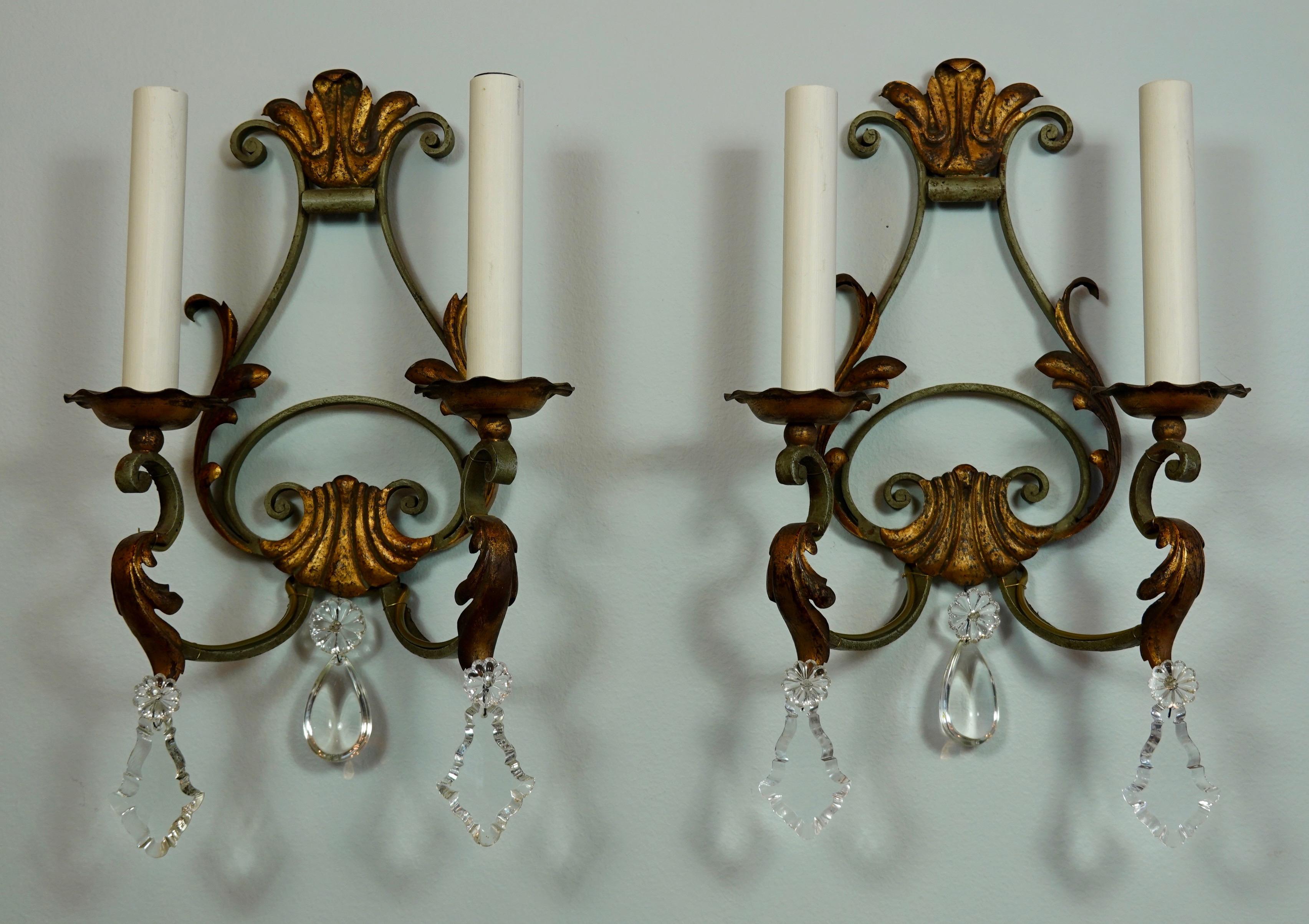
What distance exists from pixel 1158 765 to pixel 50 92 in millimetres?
677

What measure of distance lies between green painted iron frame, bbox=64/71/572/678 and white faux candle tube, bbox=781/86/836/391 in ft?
0.36

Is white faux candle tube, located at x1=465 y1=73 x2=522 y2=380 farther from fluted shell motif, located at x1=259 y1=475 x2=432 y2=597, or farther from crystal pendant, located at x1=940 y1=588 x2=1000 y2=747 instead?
crystal pendant, located at x1=940 y1=588 x2=1000 y2=747

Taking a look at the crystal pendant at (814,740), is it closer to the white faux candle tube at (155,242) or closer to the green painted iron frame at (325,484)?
the green painted iron frame at (325,484)

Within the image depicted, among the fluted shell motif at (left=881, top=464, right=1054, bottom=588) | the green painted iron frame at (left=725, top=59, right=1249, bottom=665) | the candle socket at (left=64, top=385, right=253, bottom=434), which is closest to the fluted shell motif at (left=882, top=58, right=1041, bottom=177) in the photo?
the green painted iron frame at (left=725, top=59, right=1249, bottom=665)

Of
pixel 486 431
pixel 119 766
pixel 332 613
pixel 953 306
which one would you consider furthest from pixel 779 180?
pixel 119 766

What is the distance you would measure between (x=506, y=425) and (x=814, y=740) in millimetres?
207

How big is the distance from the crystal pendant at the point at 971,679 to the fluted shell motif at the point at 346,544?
0.27m

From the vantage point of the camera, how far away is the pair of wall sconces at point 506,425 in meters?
0.51

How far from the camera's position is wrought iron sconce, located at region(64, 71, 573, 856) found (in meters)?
0.51

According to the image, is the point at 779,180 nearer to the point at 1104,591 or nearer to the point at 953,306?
the point at 953,306

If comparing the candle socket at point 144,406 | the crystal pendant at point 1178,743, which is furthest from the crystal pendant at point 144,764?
the crystal pendant at point 1178,743

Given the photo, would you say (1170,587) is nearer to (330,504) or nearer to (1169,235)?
(1169,235)

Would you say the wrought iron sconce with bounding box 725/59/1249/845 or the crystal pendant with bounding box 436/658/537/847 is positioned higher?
the wrought iron sconce with bounding box 725/59/1249/845

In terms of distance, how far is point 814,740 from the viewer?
0.52m
